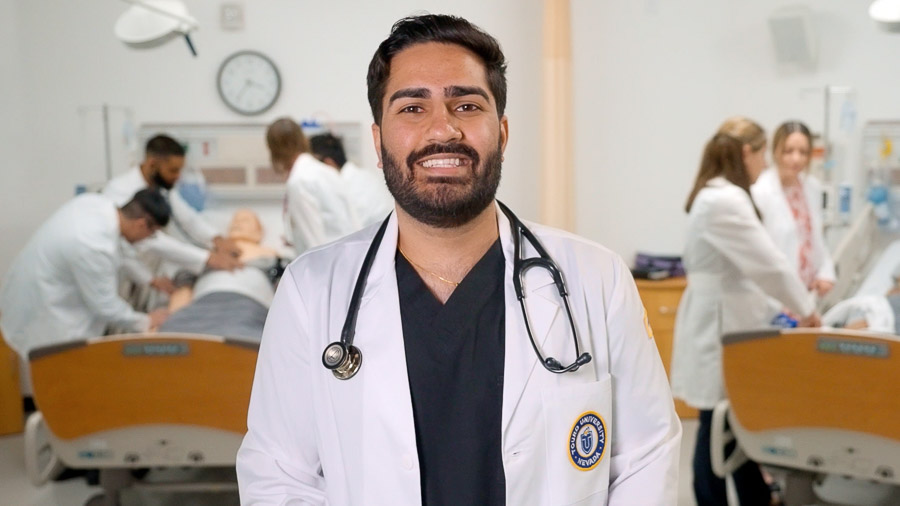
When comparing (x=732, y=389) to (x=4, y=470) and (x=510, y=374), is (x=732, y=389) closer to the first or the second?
(x=510, y=374)

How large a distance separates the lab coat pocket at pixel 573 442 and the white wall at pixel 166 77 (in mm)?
3062

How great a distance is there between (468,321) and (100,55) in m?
3.61

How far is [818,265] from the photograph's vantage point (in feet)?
12.0

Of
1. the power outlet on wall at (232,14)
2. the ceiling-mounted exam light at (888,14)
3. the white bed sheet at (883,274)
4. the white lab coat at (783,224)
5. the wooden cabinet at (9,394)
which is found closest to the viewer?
the ceiling-mounted exam light at (888,14)

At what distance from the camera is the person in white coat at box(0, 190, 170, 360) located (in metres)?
3.11

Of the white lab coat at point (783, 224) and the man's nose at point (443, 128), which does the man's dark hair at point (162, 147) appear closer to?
the white lab coat at point (783, 224)

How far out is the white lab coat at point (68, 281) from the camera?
10.2ft

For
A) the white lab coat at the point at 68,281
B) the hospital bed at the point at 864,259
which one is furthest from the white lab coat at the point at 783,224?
the white lab coat at the point at 68,281

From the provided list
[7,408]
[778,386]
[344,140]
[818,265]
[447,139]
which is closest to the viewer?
[447,139]

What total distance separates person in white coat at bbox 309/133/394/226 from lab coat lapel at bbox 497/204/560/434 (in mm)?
2811

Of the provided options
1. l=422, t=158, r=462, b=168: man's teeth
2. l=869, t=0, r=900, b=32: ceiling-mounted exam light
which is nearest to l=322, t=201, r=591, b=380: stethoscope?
l=422, t=158, r=462, b=168: man's teeth

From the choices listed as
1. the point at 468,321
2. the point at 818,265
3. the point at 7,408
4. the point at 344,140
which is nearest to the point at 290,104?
the point at 344,140

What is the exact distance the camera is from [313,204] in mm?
3746

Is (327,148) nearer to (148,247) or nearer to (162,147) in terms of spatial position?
(162,147)
